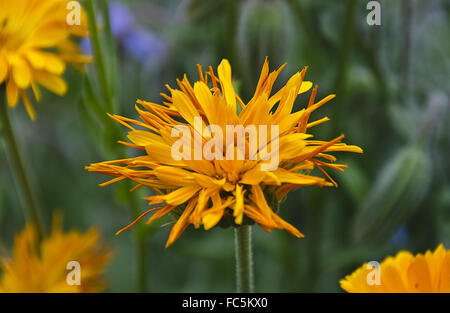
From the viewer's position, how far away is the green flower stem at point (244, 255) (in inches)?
11.5

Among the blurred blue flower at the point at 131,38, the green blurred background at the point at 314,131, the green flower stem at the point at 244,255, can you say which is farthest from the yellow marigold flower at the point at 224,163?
the blurred blue flower at the point at 131,38

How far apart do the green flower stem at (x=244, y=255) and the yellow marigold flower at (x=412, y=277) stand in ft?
0.15

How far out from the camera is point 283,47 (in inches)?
20.1

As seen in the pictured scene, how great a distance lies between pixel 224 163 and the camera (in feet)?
0.89

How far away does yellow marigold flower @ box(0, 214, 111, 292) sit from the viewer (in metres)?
0.39

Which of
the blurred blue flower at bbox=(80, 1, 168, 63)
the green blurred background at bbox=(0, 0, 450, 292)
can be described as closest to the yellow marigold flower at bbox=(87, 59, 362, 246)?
the green blurred background at bbox=(0, 0, 450, 292)

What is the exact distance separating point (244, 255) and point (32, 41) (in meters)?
0.17

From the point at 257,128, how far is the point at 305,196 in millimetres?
284

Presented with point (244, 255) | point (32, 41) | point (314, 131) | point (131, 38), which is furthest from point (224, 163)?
point (131, 38)

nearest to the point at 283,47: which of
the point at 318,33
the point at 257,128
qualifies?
the point at 318,33

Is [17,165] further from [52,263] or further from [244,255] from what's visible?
[244,255]

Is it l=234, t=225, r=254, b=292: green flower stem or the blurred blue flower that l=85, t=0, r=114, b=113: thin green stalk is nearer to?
l=234, t=225, r=254, b=292: green flower stem
